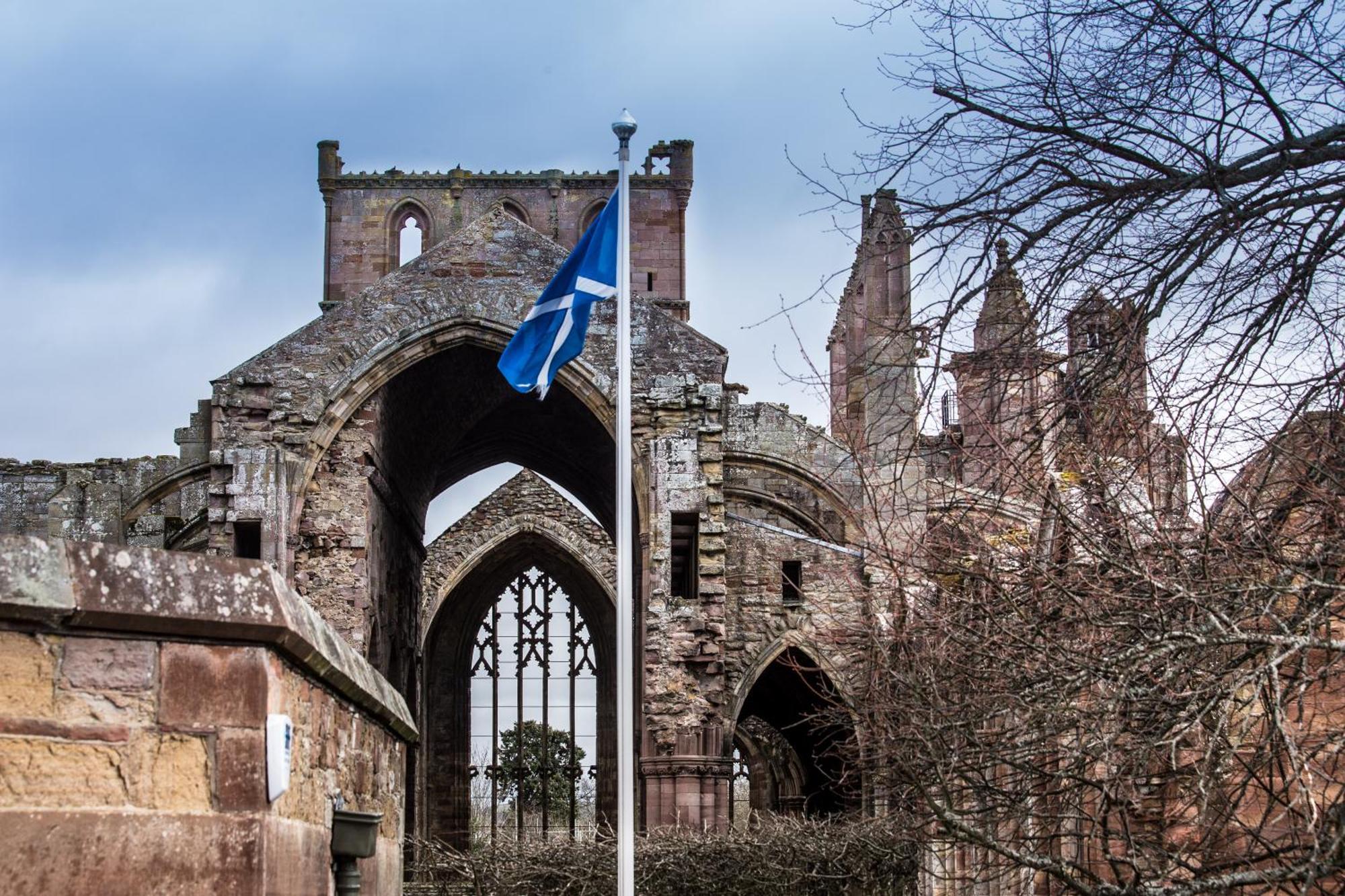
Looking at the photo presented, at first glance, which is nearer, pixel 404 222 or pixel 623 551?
pixel 623 551

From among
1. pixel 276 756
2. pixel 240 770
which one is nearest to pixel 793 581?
pixel 276 756

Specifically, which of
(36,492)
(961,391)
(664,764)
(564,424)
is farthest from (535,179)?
(961,391)

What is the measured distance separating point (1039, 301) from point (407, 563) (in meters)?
19.6

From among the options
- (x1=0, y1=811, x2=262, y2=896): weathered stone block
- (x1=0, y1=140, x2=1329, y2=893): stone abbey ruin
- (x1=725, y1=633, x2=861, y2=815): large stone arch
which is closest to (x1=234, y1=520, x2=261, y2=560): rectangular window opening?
(x1=0, y1=140, x2=1329, y2=893): stone abbey ruin

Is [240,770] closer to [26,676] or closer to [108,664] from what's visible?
[108,664]

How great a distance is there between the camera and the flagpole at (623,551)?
31.6ft

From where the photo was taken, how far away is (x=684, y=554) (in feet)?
74.6

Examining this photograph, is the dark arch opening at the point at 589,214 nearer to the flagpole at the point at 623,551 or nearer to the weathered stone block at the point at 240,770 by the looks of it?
the flagpole at the point at 623,551

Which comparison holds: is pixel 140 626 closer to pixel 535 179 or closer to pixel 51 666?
pixel 51 666

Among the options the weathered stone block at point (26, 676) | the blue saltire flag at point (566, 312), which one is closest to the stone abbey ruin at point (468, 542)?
the weathered stone block at point (26, 676)

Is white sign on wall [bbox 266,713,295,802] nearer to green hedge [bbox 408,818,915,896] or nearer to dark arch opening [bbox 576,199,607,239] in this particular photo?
green hedge [bbox 408,818,915,896]

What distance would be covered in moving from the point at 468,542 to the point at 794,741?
25.7 feet

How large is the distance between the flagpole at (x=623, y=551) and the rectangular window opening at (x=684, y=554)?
10656 mm

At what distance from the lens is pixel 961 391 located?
23.4 feet
